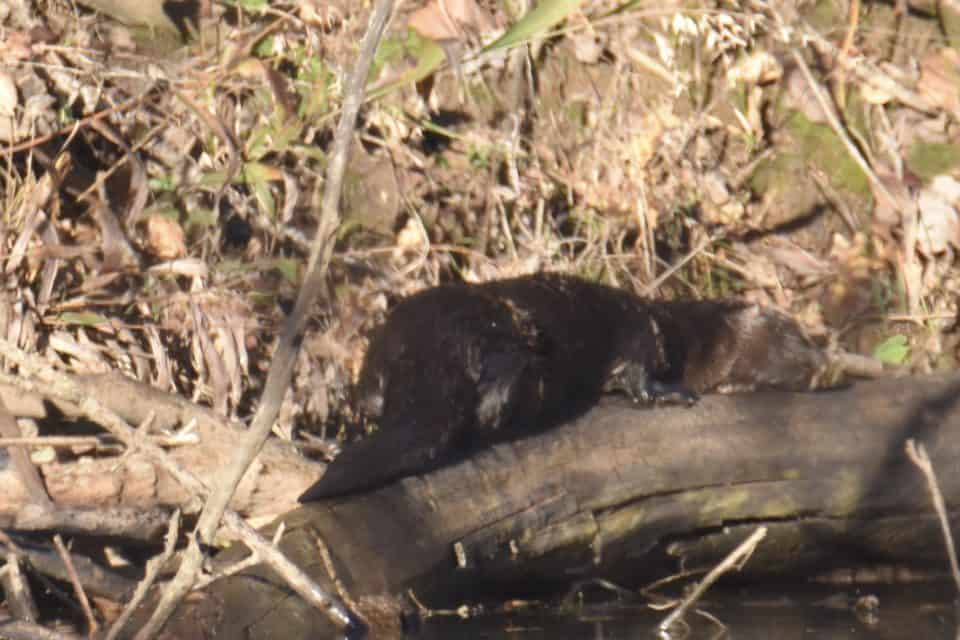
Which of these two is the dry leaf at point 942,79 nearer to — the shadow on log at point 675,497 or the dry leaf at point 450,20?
the dry leaf at point 450,20

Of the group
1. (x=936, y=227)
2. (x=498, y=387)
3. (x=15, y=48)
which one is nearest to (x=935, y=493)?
(x=498, y=387)

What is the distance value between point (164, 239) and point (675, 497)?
1.91 m

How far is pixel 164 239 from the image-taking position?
14.8ft

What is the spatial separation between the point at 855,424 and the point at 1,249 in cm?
232

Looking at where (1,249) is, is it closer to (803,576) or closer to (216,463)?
(216,463)

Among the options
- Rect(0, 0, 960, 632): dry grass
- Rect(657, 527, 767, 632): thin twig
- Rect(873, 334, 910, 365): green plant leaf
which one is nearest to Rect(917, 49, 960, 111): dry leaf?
Rect(0, 0, 960, 632): dry grass

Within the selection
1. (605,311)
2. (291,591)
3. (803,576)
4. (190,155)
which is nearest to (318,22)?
(190,155)

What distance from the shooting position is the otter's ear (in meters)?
3.83

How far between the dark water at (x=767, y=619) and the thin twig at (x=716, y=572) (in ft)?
0.17

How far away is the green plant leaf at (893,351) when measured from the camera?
5.07 m

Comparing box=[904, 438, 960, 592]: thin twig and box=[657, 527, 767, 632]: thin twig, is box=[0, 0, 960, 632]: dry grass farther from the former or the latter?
box=[904, 438, 960, 592]: thin twig

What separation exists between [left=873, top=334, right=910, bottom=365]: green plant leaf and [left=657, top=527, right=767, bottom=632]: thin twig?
1.80 meters

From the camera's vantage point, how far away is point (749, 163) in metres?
5.68

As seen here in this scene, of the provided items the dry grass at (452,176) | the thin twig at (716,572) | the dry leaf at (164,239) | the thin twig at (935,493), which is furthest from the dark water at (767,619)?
the dry leaf at (164,239)
